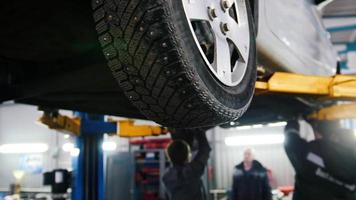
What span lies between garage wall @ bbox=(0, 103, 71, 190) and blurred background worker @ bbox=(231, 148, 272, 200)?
796 centimetres

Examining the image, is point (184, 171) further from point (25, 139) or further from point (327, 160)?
point (25, 139)

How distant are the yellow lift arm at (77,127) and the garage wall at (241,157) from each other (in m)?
6.59

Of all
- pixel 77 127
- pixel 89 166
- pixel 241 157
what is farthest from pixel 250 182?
pixel 241 157

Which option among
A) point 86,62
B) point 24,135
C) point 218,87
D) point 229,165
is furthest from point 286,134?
point 24,135

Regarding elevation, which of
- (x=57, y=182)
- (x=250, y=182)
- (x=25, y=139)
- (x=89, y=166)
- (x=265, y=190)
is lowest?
(x=265, y=190)

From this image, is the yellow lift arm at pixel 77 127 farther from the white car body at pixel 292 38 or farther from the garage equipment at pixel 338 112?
the white car body at pixel 292 38

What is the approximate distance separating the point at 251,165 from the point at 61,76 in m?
3.80

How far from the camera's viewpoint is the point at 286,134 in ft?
10.5

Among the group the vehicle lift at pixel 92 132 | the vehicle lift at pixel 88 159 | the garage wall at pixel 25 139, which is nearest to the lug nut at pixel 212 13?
the vehicle lift at pixel 92 132

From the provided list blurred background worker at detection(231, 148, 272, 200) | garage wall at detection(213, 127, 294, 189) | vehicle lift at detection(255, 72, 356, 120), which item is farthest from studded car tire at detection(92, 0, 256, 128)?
garage wall at detection(213, 127, 294, 189)

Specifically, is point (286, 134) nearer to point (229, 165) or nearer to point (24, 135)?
point (229, 165)

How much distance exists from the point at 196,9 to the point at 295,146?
2355 mm

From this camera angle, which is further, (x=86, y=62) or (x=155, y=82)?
(x=86, y=62)

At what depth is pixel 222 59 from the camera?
1.12 meters
